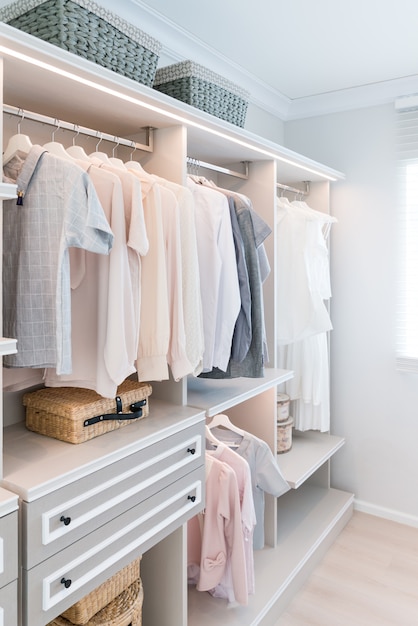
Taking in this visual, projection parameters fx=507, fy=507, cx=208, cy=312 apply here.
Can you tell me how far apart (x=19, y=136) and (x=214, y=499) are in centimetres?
151

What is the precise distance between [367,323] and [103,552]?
2.29m

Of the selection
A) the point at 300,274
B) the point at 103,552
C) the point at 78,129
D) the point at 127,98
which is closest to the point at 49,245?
the point at 78,129

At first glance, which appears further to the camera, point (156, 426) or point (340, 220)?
point (340, 220)

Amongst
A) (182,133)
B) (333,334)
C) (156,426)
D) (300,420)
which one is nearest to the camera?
(156,426)

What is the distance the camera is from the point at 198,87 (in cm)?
191

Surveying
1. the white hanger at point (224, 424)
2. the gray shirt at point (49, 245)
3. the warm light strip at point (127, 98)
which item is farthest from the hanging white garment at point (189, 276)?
the white hanger at point (224, 424)

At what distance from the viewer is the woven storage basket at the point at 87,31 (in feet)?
4.57

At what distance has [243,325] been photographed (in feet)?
6.66

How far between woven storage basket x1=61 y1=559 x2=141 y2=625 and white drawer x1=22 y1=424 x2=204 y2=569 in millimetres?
363

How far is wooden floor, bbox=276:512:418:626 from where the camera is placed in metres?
2.28

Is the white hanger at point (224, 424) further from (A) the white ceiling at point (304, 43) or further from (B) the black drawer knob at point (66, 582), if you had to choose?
(A) the white ceiling at point (304, 43)

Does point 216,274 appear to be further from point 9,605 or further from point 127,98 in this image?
point 9,605

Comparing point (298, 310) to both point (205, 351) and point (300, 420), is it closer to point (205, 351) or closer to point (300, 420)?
point (300, 420)

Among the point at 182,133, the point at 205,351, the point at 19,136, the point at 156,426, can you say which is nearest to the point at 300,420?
the point at 205,351
